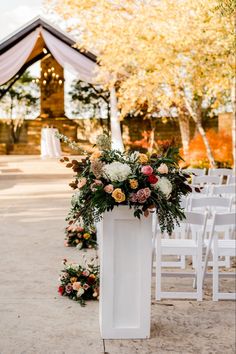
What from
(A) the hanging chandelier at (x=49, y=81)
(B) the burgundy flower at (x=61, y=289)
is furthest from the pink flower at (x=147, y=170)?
(A) the hanging chandelier at (x=49, y=81)

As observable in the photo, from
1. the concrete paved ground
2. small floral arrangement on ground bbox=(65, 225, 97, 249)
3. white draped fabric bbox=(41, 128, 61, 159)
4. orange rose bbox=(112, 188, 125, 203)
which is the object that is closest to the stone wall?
white draped fabric bbox=(41, 128, 61, 159)

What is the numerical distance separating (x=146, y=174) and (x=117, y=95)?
11393 mm

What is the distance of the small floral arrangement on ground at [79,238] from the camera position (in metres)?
7.15

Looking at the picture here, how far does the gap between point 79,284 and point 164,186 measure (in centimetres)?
142

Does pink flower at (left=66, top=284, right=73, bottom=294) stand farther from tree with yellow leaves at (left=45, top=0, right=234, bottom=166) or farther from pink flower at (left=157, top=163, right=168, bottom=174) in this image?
tree with yellow leaves at (left=45, top=0, right=234, bottom=166)

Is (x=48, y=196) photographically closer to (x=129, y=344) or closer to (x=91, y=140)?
(x=129, y=344)

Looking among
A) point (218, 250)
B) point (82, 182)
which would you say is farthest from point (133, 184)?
point (218, 250)

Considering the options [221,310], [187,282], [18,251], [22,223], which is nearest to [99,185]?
[221,310]

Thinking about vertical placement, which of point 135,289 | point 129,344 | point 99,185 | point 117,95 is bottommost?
point 129,344

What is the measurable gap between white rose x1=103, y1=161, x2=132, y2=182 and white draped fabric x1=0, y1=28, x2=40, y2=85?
12.1 m

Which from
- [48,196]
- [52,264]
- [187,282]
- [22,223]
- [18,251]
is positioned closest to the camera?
[187,282]

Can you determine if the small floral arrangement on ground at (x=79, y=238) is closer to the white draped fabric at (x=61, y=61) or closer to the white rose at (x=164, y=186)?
the white rose at (x=164, y=186)

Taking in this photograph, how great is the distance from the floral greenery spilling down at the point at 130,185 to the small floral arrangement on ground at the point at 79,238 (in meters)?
2.82

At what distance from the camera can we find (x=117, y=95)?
50.1 ft
